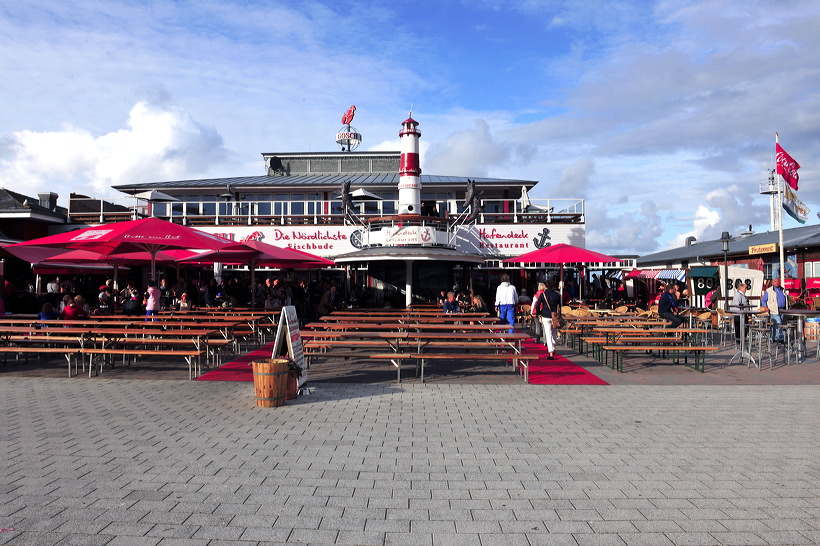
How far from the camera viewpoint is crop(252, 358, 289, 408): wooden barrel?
298 inches

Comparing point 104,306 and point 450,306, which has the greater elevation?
point 104,306

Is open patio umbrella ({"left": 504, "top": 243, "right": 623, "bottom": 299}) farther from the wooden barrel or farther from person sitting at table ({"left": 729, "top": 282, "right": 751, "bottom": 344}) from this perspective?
the wooden barrel

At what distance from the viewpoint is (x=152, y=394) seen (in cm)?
838

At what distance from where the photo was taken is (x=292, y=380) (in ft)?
26.3

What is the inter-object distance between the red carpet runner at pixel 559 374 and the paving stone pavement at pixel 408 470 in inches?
55.8

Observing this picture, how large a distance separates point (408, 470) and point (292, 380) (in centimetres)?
340

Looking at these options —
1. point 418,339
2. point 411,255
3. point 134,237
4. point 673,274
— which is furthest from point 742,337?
point 673,274

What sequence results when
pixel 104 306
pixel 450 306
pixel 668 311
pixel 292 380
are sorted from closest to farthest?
pixel 292 380
pixel 668 311
pixel 104 306
pixel 450 306

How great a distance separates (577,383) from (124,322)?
855cm

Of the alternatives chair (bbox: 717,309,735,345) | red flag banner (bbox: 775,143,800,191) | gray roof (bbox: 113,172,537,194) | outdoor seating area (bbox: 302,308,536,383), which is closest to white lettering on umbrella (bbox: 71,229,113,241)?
outdoor seating area (bbox: 302,308,536,383)

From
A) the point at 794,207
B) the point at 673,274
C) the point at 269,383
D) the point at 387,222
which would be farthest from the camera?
the point at 673,274

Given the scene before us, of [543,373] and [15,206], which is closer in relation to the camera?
[543,373]

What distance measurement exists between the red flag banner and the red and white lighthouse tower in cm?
1394

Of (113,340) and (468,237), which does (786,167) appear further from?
(113,340)
